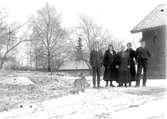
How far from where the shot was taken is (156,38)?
2139 centimetres

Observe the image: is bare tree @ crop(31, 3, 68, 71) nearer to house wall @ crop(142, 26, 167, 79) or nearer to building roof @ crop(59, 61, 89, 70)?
building roof @ crop(59, 61, 89, 70)

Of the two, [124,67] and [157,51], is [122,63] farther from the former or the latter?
[157,51]

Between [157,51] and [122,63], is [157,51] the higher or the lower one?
the higher one

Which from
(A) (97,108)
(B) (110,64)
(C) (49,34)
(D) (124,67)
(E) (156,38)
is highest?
(C) (49,34)

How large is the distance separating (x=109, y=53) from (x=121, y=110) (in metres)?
5.85

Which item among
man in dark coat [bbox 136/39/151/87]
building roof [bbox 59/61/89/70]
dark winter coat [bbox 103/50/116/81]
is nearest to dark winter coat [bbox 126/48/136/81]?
man in dark coat [bbox 136/39/151/87]

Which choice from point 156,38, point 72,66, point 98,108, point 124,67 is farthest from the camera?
point 72,66

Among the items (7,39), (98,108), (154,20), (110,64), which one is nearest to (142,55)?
(110,64)

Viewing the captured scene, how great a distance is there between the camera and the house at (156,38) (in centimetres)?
2080

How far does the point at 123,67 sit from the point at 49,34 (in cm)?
4799

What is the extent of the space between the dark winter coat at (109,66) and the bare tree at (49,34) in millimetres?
42743

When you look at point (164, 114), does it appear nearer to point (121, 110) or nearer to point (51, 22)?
point (121, 110)

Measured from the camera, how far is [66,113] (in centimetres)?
748

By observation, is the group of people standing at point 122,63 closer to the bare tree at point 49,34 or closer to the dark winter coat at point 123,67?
the dark winter coat at point 123,67
